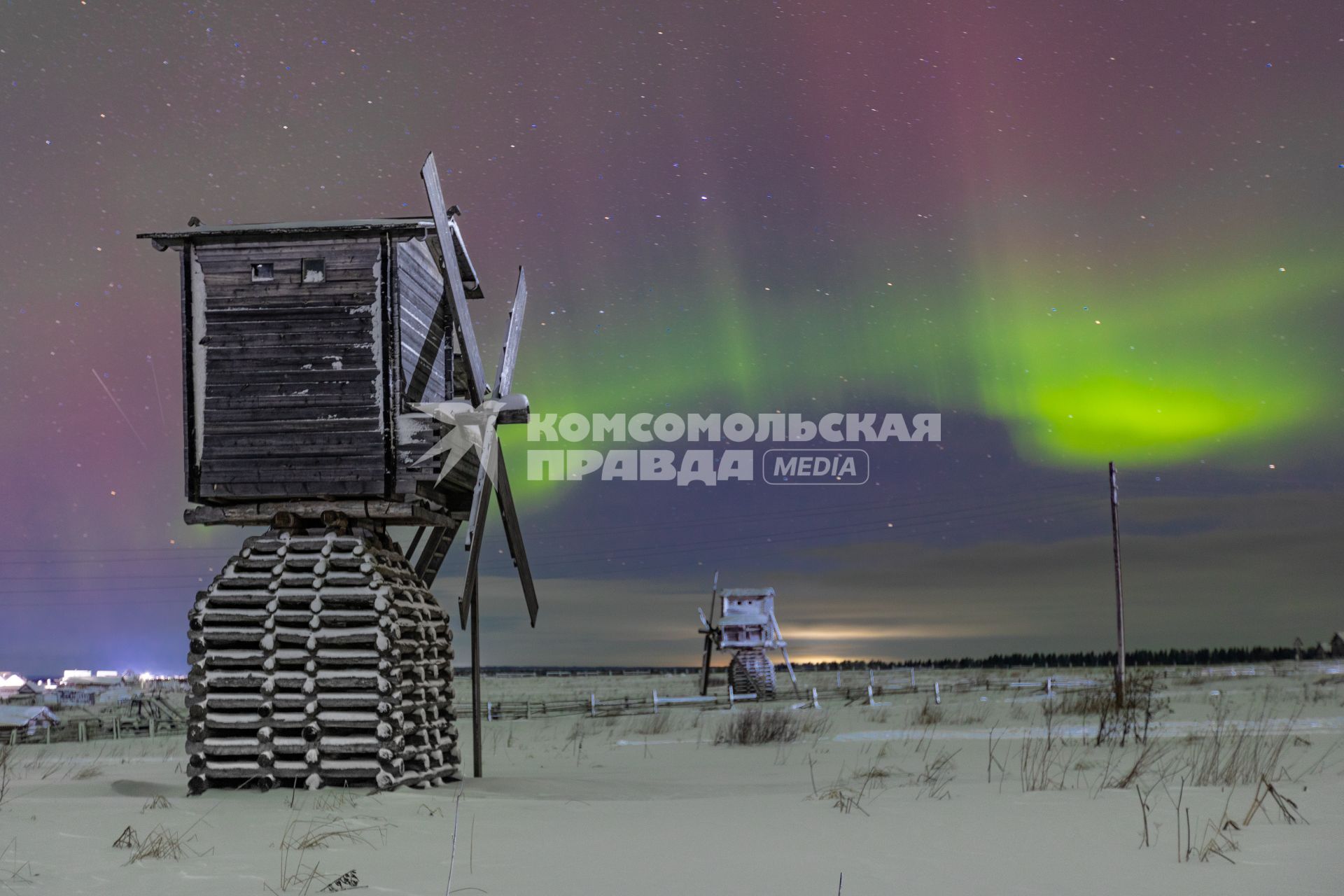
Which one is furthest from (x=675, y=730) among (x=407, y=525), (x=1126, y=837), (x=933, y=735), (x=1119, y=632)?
(x=1126, y=837)

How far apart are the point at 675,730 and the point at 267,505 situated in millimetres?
17388

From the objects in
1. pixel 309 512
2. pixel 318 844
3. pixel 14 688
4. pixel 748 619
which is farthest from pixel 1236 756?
pixel 14 688

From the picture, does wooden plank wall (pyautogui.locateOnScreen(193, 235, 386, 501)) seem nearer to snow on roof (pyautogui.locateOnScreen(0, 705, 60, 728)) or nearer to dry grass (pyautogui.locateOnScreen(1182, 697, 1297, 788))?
dry grass (pyautogui.locateOnScreen(1182, 697, 1297, 788))

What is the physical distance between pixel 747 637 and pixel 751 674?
1.62 meters

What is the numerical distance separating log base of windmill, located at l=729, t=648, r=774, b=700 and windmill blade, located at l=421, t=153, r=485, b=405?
31.9 metres

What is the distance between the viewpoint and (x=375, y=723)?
14.0 metres

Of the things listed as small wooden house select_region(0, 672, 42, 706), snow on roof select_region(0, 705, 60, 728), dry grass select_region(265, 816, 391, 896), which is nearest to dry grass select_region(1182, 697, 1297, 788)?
dry grass select_region(265, 816, 391, 896)

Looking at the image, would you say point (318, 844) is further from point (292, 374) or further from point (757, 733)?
point (757, 733)

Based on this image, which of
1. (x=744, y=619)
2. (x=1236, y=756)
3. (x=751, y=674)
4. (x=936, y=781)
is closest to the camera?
(x=1236, y=756)

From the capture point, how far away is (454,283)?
15.9m

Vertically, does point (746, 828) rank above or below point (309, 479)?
below

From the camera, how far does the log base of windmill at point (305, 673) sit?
551 inches

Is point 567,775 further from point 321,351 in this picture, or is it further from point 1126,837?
point 1126,837

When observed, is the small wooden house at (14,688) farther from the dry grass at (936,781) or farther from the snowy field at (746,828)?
the dry grass at (936,781)
